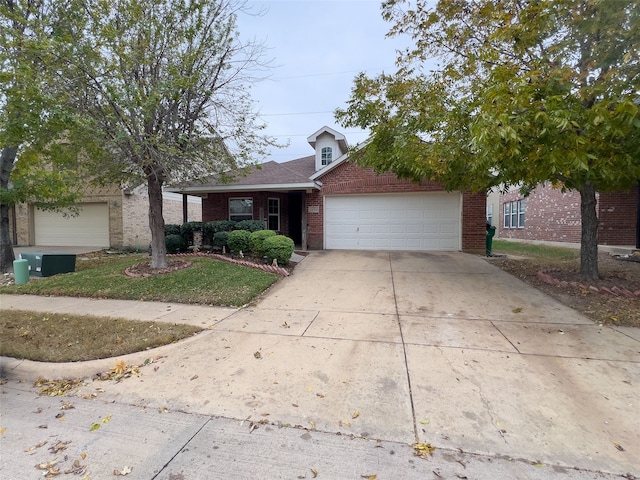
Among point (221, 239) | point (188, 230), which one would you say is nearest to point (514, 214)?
point (221, 239)

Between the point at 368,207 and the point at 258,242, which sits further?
the point at 368,207

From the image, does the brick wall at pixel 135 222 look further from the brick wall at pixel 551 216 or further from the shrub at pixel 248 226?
the brick wall at pixel 551 216

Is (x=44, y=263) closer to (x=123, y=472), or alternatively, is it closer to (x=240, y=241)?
(x=240, y=241)

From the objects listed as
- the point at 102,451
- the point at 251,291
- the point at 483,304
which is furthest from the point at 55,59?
the point at 483,304

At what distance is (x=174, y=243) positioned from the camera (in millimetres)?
11500

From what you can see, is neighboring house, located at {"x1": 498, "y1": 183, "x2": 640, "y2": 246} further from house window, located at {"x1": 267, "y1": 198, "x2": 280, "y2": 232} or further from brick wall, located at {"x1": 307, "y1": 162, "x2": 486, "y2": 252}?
house window, located at {"x1": 267, "y1": 198, "x2": 280, "y2": 232}

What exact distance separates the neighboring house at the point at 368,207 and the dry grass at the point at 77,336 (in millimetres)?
7191

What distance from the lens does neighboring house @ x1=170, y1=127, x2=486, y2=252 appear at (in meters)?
12.2

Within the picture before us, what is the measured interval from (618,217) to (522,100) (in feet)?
41.7

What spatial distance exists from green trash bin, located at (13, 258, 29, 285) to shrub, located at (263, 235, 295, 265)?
607 centimetres

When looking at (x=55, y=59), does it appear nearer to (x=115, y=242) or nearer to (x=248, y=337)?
(x=248, y=337)

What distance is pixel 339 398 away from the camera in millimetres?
3107

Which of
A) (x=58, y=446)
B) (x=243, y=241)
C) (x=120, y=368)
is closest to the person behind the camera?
(x=58, y=446)

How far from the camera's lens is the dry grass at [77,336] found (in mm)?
4047
